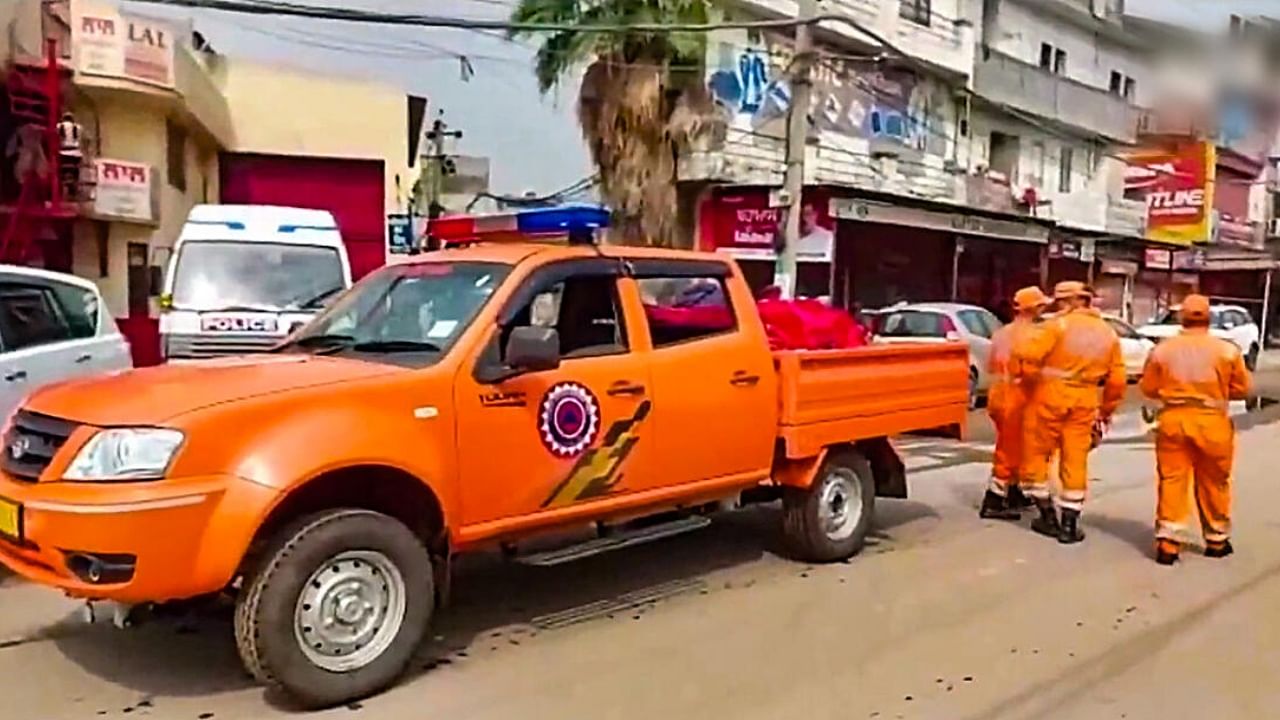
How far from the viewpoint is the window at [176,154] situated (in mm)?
19984

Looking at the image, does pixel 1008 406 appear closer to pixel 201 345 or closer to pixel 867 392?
pixel 867 392

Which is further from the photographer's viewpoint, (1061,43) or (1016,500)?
(1061,43)

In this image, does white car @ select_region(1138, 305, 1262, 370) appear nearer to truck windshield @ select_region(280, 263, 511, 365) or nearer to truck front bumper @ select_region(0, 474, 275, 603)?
truck windshield @ select_region(280, 263, 511, 365)

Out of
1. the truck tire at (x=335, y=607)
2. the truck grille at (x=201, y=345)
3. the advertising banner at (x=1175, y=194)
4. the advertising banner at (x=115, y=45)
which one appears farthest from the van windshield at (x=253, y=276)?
the advertising banner at (x=1175, y=194)

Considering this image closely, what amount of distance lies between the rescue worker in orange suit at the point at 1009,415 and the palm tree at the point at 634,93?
11014mm

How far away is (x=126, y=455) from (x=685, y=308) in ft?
11.0

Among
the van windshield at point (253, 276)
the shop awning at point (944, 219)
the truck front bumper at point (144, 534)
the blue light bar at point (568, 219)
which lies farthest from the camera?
the shop awning at point (944, 219)

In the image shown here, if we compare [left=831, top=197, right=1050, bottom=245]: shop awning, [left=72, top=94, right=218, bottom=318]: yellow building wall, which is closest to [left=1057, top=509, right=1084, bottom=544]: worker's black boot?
[left=831, top=197, right=1050, bottom=245]: shop awning

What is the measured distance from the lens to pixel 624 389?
6.18m

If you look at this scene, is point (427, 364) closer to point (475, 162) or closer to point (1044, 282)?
point (1044, 282)

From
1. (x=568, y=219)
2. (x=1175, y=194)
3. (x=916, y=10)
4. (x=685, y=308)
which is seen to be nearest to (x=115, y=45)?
(x=685, y=308)

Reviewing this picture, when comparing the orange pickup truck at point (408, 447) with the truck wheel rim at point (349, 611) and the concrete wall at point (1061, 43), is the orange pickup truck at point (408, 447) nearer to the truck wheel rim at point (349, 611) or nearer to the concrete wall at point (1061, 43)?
the truck wheel rim at point (349, 611)

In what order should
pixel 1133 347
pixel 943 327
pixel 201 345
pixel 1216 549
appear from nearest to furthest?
pixel 1216 549
pixel 201 345
pixel 943 327
pixel 1133 347

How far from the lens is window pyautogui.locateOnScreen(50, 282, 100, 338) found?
8055 millimetres
